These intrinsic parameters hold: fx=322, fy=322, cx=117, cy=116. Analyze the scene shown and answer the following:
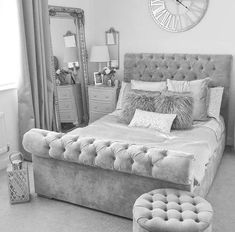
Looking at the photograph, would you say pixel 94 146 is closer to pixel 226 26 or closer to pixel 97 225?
pixel 97 225

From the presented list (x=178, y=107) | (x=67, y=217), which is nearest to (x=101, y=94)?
(x=178, y=107)

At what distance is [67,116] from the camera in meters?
4.44

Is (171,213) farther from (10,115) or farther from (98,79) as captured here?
(98,79)

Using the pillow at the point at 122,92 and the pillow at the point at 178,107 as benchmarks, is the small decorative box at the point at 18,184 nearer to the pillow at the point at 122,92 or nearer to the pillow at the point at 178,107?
the pillow at the point at 178,107

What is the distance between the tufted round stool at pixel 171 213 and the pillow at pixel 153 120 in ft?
4.07

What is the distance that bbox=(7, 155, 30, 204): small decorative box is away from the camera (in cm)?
281

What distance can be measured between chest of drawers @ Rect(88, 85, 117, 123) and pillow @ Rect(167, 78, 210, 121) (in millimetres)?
978

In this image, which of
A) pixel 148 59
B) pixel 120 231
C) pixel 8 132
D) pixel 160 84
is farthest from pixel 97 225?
pixel 148 59

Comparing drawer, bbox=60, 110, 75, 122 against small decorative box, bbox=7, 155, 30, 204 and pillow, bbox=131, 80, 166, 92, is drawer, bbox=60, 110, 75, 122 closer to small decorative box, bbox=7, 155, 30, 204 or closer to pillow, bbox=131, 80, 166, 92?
pillow, bbox=131, 80, 166, 92

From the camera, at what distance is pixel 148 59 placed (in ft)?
14.5

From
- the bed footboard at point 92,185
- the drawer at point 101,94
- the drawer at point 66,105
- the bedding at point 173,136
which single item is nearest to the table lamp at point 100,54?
the drawer at point 101,94

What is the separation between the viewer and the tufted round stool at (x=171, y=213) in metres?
1.94

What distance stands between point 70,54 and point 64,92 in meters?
0.55

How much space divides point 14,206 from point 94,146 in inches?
38.8
